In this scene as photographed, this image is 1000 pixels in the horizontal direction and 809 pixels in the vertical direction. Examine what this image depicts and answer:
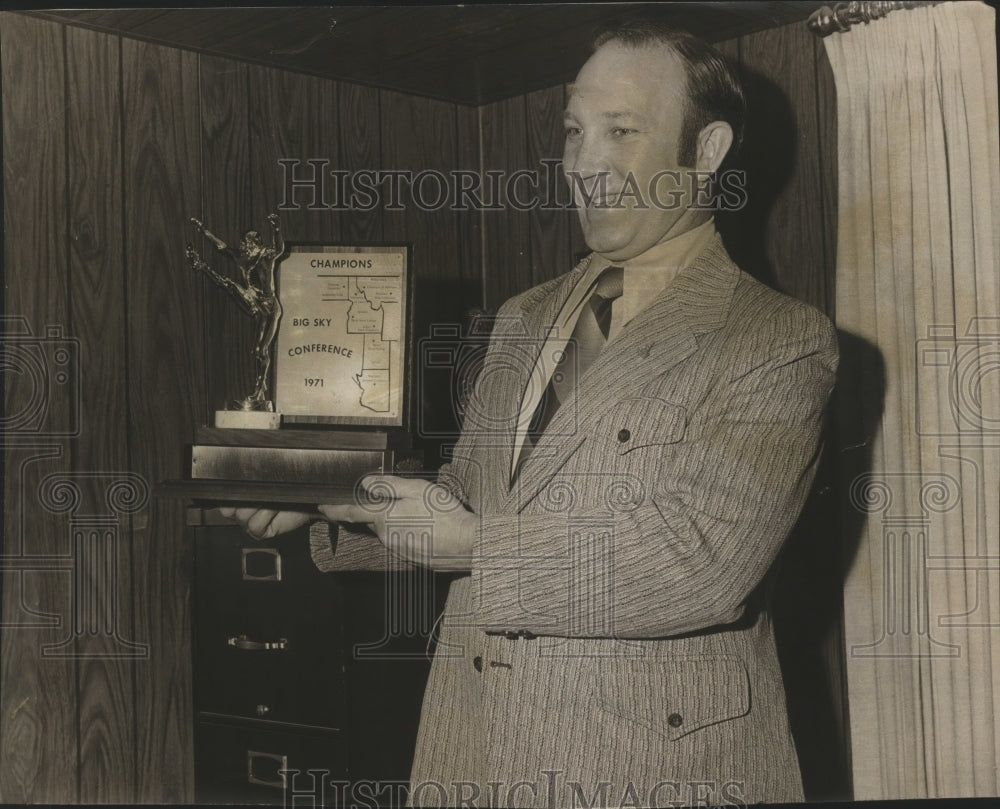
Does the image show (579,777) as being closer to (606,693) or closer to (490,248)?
(606,693)

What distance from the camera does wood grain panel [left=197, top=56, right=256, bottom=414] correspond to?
142 cm

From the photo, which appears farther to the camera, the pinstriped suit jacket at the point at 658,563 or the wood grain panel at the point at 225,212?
the wood grain panel at the point at 225,212

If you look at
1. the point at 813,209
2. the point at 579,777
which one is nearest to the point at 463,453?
the point at 579,777

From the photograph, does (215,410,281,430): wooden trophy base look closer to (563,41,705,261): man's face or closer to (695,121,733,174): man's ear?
(563,41,705,261): man's face

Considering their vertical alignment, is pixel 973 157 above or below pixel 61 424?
above

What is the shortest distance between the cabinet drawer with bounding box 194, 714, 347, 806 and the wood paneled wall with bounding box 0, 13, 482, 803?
Answer: 0.06m

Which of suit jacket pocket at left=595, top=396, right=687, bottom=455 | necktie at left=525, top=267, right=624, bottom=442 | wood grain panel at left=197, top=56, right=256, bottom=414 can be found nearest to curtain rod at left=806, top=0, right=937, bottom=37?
necktie at left=525, top=267, right=624, bottom=442

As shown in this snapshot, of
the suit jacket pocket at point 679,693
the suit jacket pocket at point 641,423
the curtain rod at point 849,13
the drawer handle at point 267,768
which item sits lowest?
the drawer handle at point 267,768

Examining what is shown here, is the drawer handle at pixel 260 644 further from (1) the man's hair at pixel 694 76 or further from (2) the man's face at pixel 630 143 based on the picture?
(1) the man's hair at pixel 694 76

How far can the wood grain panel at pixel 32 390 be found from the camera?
4.64 feet

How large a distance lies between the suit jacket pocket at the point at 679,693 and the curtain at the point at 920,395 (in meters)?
0.37

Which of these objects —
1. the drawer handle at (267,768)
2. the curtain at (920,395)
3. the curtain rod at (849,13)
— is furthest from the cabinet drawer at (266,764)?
the curtain rod at (849,13)

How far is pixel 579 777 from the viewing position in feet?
4.17

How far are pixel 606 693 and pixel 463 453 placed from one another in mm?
358
